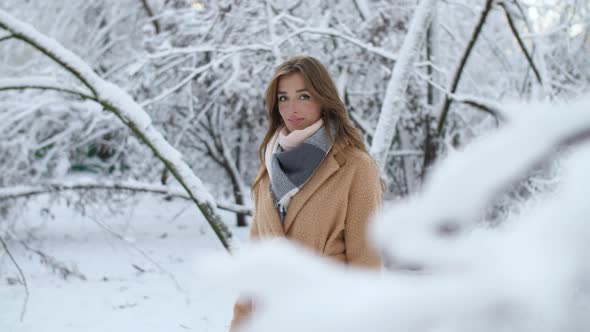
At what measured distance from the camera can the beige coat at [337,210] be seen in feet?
5.58

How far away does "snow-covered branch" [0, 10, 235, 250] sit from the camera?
6.76 ft

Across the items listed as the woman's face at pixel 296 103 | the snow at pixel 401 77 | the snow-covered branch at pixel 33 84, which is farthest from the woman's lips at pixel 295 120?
the snow-covered branch at pixel 33 84

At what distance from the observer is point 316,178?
180 cm

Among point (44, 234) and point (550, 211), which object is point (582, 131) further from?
point (44, 234)

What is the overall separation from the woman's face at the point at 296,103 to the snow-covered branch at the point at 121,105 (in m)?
0.65

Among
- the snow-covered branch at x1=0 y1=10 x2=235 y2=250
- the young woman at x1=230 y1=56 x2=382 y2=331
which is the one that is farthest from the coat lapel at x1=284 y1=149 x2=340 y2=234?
the snow-covered branch at x1=0 y1=10 x2=235 y2=250

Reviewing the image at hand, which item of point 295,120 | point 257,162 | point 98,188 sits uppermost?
point 295,120

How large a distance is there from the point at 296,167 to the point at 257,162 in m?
5.10

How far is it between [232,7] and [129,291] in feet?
9.50

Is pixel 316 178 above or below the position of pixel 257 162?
above

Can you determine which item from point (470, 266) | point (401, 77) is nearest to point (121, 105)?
point (401, 77)

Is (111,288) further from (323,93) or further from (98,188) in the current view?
(323,93)

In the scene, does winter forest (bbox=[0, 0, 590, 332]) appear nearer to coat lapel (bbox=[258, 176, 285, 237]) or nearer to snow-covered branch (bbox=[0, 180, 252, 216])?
snow-covered branch (bbox=[0, 180, 252, 216])

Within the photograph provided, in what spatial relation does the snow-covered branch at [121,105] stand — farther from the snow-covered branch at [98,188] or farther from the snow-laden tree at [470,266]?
the snow-laden tree at [470,266]
